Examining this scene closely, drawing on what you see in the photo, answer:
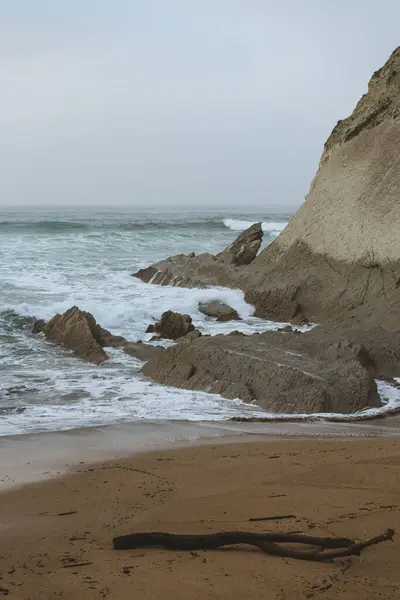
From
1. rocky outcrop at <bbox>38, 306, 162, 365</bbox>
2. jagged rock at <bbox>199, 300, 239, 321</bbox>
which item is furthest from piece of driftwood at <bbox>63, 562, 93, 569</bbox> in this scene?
jagged rock at <bbox>199, 300, 239, 321</bbox>

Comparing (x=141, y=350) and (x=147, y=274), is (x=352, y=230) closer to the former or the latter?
(x=141, y=350)

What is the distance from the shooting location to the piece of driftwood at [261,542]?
9.24 ft

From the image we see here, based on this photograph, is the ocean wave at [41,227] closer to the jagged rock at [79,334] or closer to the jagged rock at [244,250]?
the jagged rock at [244,250]

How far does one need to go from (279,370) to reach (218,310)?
17.3ft

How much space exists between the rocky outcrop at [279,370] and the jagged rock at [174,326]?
222 cm

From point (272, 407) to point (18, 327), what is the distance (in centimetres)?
615

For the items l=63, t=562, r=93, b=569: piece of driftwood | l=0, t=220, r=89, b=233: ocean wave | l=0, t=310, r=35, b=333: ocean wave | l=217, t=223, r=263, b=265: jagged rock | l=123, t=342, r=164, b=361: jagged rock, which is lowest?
l=0, t=310, r=35, b=333: ocean wave

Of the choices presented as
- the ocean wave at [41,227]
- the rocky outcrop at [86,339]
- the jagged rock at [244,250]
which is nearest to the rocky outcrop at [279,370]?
the rocky outcrop at [86,339]

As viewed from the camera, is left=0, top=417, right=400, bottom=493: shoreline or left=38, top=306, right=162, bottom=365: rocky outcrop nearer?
left=0, top=417, right=400, bottom=493: shoreline

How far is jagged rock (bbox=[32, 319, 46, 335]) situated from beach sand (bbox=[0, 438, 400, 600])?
6.21 m

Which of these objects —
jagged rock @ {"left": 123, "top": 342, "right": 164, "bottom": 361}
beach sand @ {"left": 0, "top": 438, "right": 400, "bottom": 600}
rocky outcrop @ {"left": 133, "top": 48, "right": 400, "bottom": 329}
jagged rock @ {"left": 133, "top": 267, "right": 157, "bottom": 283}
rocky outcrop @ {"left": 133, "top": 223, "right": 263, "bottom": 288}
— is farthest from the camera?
jagged rock @ {"left": 133, "top": 267, "right": 157, "bottom": 283}

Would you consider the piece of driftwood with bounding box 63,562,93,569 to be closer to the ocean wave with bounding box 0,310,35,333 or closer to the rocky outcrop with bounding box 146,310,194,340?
the rocky outcrop with bounding box 146,310,194,340

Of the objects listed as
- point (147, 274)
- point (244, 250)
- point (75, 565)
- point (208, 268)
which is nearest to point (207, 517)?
point (75, 565)

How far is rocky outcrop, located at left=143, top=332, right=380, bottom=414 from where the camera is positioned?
6867mm
